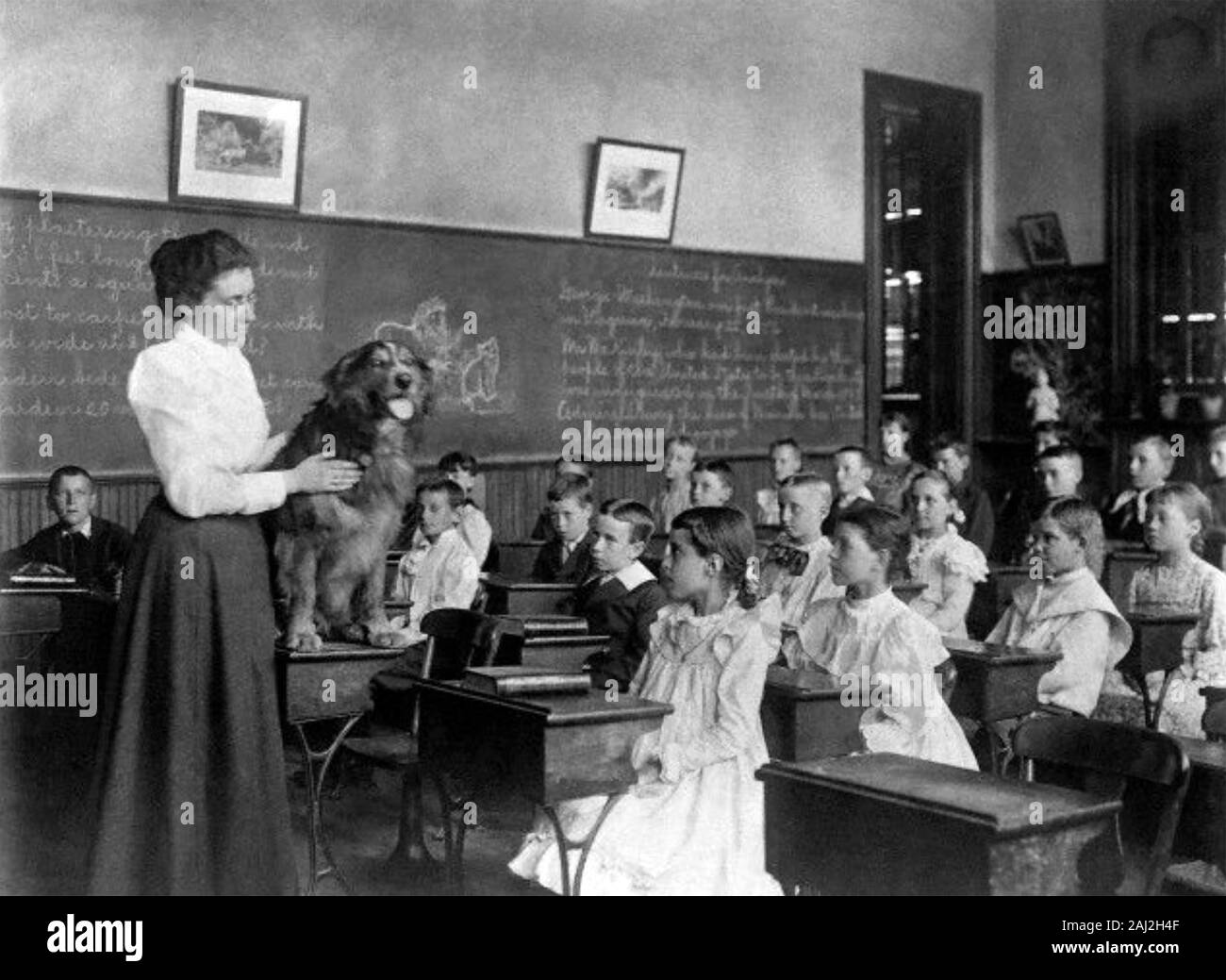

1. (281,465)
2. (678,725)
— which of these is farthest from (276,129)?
(678,725)

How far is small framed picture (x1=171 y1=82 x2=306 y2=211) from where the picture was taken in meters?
6.62

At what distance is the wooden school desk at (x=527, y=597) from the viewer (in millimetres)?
5043

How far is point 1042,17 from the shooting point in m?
9.45

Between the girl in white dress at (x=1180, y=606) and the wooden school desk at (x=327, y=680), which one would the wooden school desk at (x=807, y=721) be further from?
the girl in white dress at (x=1180, y=606)

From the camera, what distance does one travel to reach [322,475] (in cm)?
281

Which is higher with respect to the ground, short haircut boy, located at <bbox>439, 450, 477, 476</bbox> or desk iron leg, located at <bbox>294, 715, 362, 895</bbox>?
short haircut boy, located at <bbox>439, 450, 477, 476</bbox>

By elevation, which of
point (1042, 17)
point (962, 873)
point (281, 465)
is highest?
point (1042, 17)

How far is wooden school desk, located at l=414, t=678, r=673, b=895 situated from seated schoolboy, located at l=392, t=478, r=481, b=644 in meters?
2.40

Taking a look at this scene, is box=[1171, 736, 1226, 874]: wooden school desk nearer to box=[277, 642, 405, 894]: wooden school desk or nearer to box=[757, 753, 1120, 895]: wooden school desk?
box=[757, 753, 1120, 895]: wooden school desk

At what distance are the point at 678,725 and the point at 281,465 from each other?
3.38 ft

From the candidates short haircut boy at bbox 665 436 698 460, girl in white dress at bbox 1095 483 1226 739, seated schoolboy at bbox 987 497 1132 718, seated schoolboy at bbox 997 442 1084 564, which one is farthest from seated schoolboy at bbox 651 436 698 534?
seated schoolboy at bbox 987 497 1132 718

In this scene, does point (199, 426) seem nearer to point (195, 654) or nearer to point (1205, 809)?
point (195, 654)

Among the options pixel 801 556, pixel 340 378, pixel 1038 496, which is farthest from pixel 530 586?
pixel 1038 496

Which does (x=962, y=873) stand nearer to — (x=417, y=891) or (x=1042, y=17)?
(x=417, y=891)
